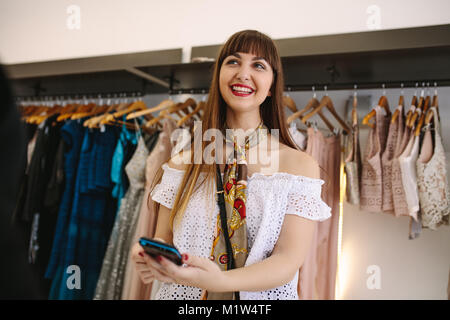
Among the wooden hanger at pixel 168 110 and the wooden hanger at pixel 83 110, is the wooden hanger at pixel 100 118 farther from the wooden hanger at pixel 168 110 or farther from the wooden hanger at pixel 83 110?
the wooden hanger at pixel 168 110

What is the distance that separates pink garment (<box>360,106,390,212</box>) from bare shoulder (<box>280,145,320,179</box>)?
2.67 ft

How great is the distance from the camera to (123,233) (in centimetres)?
204

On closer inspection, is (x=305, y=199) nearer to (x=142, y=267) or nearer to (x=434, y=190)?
(x=142, y=267)

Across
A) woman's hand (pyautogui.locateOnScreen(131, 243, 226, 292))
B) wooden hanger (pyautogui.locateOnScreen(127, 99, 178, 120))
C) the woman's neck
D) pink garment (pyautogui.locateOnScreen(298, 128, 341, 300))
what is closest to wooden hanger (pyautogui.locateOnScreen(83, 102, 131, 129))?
wooden hanger (pyautogui.locateOnScreen(127, 99, 178, 120))

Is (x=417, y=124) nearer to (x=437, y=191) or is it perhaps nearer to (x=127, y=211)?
(x=437, y=191)

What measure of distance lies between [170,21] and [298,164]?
1913 millimetres

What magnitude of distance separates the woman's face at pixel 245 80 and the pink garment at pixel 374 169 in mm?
914

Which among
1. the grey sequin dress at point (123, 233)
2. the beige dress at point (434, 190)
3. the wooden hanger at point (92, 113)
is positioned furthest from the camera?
the wooden hanger at point (92, 113)

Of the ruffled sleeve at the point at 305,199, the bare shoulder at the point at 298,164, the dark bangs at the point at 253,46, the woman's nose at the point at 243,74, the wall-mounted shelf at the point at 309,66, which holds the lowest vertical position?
the ruffled sleeve at the point at 305,199

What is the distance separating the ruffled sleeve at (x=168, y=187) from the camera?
1072mm

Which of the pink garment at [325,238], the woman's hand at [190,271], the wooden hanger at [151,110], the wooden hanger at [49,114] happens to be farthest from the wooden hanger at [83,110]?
the woman's hand at [190,271]

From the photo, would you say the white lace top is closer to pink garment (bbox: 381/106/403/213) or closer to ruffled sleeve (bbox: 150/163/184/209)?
ruffled sleeve (bbox: 150/163/184/209)

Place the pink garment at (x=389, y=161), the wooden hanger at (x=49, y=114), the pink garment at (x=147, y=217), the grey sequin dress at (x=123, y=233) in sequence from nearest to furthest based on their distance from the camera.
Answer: the pink garment at (x=389, y=161) → the pink garment at (x=147, y=217) → the grey sequin dress at (x=123, y=233) → the wooden hanger at (x=49, y=114)
